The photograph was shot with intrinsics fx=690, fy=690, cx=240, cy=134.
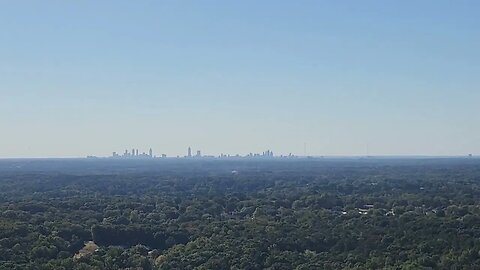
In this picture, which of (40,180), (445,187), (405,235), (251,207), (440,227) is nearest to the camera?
(405,235)

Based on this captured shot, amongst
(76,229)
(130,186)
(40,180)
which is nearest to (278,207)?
(76,229)

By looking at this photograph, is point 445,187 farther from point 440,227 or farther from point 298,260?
point 298,260

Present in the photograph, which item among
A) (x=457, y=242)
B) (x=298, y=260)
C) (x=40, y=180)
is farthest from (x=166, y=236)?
(x=40, y=180)

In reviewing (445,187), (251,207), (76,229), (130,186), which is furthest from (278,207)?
(130,186)

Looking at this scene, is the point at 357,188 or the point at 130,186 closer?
the point at 357,188

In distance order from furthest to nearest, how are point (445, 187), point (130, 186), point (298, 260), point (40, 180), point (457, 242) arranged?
point (40, 180)
point (130, 186)
point (445, 187)
point (457, 242)
point (298, 260)

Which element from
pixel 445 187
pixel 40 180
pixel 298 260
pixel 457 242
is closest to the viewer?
pixel 298 260

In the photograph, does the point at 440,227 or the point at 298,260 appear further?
the point at 440,227

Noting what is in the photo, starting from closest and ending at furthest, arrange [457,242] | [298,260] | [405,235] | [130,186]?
[298,260] < [457,242] < [405,235] < [130,186]

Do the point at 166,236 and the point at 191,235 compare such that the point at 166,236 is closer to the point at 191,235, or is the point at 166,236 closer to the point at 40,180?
the point at 191,235
